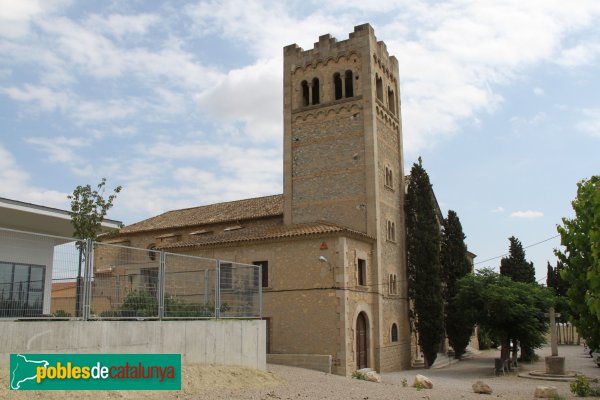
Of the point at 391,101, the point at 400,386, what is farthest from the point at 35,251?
the point at 391,101

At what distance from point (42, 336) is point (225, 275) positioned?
7127mm

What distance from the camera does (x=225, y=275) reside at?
17.8 meters

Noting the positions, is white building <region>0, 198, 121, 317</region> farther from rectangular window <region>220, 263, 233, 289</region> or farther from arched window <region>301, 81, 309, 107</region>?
arched window <region>301, 81, 309, 107</region>

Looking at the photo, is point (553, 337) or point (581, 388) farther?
point (553, 337)

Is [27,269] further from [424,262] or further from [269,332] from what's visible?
[424,262]

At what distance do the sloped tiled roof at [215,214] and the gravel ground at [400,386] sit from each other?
1226 centimetres

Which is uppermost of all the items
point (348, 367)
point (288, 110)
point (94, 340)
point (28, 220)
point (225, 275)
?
point (288, 110)

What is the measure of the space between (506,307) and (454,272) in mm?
8073

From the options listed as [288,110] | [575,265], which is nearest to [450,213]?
[288,110]

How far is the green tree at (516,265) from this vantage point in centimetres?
5106

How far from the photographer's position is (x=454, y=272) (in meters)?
34.2

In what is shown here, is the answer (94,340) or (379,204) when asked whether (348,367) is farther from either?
(94,340)

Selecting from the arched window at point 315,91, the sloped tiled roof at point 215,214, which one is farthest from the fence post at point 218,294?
the arched window at point 315,91

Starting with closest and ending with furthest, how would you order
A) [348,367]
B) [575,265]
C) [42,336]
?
[42,336] < [575,265] < [348,367]
